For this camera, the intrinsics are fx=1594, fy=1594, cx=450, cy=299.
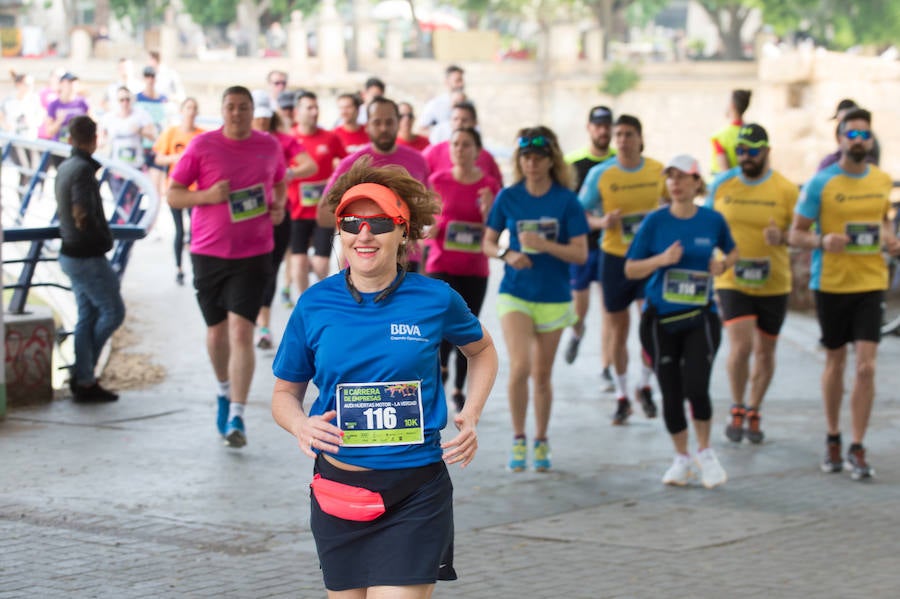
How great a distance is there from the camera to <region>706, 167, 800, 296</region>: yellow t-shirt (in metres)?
9.73

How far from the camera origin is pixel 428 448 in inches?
178

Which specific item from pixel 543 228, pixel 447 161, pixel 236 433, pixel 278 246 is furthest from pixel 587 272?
pixel 236 433

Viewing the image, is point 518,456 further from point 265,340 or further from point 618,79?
point 618,79

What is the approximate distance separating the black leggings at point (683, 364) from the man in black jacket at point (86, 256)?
12.6 ft

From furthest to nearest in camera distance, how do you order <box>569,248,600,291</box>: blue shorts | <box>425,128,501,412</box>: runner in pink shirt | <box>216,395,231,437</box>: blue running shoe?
<box>569,248,600,291</box>: blue shorts, <box>425,128,501,412</box>: runner in pink shirt, <box>216,395,231,437</box>: blue running shoe

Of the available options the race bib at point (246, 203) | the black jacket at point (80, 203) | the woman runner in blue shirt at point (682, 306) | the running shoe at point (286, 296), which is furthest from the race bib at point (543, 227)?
the running shoe at point (286, 296)

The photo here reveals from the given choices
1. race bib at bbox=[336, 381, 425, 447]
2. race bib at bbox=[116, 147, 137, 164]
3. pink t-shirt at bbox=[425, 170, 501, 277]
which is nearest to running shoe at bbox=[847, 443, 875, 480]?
pink t-shirt at bbox=[425, 170, 501, 277]

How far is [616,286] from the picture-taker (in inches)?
436

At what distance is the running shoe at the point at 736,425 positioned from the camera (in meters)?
10.0

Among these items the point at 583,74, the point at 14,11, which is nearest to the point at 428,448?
the point at 583,74

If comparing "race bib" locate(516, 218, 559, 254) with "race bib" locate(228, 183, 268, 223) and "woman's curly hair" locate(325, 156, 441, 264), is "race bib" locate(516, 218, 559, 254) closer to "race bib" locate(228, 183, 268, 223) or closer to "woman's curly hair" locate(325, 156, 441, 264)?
"race bib" locate(228, 183, 268, 223)

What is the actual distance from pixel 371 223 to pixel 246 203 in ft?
16.4

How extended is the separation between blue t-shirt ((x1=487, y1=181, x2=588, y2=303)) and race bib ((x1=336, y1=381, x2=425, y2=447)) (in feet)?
14.5

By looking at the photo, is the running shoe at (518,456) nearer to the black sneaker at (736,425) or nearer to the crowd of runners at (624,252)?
the crowd of runners at (624,252)
